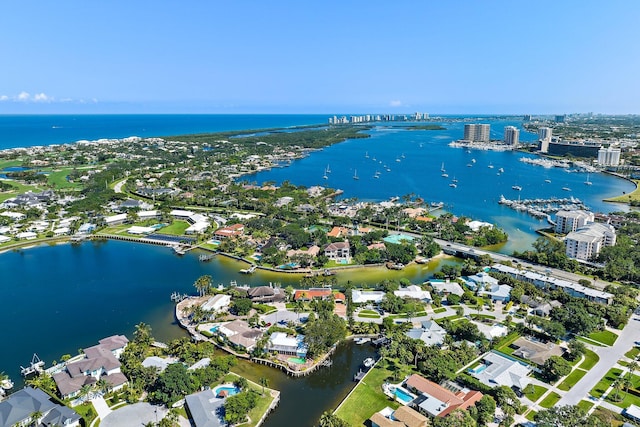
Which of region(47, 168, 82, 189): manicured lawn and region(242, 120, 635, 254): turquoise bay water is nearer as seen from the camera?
region(242, 120, 635, 254): turquoise bay water

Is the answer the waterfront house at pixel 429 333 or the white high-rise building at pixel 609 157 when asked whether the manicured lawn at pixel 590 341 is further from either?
the white high-rise building at pixel 609 157

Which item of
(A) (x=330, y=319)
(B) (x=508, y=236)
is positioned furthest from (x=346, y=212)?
(A) (x=330, y=319)

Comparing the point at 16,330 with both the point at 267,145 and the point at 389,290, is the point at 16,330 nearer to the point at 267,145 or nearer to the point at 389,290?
the point at 389,290

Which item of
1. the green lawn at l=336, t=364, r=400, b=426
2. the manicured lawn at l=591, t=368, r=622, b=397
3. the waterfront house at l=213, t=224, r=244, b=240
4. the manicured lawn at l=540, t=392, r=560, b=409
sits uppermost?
the waterfront house at l=213, t=224, r=244, b=240

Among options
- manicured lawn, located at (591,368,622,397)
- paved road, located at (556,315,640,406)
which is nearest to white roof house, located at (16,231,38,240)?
paved road, located at (556,315,640,406)

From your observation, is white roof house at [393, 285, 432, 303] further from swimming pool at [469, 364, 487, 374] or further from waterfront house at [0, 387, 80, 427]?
waterfront house at [0, 387, 80, 427]
